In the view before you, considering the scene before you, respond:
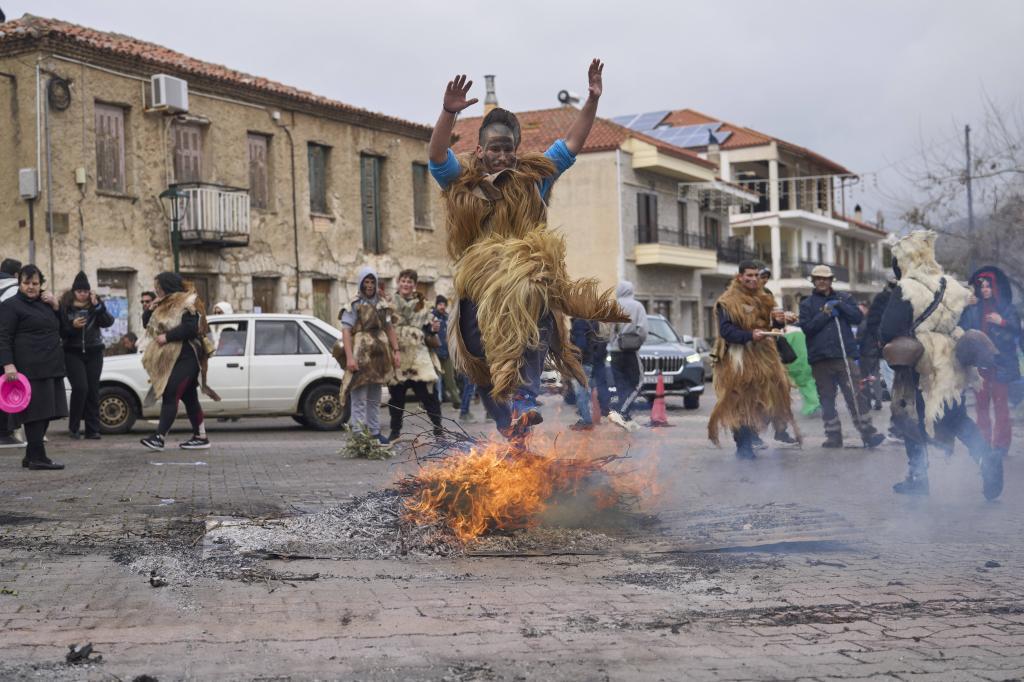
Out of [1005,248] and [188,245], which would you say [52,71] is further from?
[1005,248]

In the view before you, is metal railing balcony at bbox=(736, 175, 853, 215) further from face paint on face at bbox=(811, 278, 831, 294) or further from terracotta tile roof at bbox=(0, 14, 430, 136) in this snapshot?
face paint on face at bbox=(811, 278, 831, 294)

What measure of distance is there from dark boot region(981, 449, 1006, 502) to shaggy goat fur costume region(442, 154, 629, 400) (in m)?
3.14

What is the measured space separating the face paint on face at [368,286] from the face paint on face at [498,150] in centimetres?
607

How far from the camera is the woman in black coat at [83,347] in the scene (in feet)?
45.3

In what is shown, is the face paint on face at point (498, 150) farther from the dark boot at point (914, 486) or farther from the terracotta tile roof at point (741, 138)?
the terracotta tile roof at point (741, 138)

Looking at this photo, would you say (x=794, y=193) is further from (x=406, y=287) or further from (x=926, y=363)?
(x=926, y=363)

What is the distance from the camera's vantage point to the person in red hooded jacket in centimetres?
827

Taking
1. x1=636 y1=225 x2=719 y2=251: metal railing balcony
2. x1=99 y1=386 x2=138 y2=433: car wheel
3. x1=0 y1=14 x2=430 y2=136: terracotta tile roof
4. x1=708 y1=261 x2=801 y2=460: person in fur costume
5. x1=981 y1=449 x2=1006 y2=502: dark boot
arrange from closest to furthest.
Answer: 1. x1=981 y1=449 x2=1006 y2=502: dark boot
2. x1=708 y1=261 x2=801 y2=460: person in fur costume
3. x1=99 y1=386 x2=138 y2=433: car wheel
4. x1=0 y1=14 x2=430 y2=136: terracotta tile roof
5. x1=636 y1=225 x2=719 y2=251: metal railing balcony

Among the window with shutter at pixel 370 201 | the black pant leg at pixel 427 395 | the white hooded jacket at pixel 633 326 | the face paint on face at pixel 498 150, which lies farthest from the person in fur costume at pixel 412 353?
the window with shutter at pixel 370 201

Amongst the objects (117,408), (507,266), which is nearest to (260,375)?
(117,408)

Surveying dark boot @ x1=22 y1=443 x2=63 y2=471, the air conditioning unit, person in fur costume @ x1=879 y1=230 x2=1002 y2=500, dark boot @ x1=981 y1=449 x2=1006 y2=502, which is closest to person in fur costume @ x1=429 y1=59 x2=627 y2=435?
person in fur costume @ x1=879 y1=230 x2=1002 y2=500

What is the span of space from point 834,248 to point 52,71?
58.7 metres

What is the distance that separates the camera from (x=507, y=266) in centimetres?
584

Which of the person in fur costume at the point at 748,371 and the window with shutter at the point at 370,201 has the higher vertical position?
the window with shutter at the point at 370,201
